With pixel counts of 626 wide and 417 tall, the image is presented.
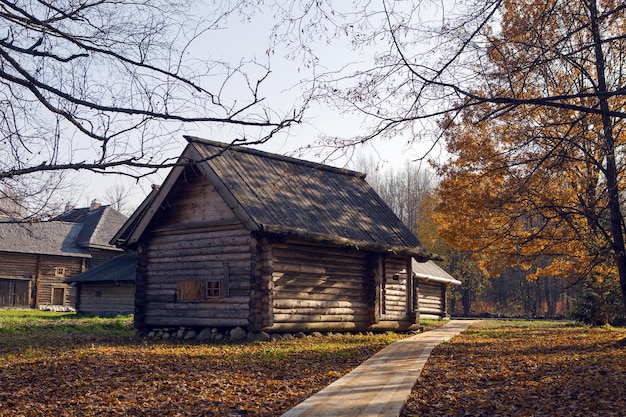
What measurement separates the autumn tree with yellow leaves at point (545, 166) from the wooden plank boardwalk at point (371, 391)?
144 inches

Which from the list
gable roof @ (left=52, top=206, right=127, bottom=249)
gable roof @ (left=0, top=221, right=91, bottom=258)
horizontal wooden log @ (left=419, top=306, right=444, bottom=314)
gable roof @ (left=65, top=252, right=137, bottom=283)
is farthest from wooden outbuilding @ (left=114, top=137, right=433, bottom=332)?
gable roof @ (left=52, top=206, right=127, bottom=249)

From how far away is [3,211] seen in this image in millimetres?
9656

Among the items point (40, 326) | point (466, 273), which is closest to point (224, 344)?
point (40, 326)

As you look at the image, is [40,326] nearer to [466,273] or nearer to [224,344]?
[224,344]

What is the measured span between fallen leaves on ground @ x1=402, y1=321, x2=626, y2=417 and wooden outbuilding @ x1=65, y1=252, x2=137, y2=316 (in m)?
21.8

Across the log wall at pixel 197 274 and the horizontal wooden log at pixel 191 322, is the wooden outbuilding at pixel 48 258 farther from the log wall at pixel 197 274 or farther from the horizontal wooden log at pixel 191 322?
the horizontal wooden log at pixel 191 322

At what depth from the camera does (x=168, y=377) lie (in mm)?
9977

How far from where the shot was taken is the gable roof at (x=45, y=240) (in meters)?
40.1

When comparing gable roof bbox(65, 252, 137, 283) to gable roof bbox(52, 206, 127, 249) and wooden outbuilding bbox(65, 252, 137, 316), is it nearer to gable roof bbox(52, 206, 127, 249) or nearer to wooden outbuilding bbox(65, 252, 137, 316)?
wooden outbuilding bbox(65, 252, 137, 316)

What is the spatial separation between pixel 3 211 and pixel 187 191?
9.10 meters

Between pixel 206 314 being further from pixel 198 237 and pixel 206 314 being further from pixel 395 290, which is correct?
pixel 395 290

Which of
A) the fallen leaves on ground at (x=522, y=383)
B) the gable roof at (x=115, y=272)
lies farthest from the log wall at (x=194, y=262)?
the gable roof at (x=115, y=272)

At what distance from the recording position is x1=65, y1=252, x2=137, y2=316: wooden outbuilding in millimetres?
31797

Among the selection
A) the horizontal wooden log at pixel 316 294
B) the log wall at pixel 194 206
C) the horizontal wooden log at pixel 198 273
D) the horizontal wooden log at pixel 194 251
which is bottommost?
the horizontal wooden log at pixel 316 294
